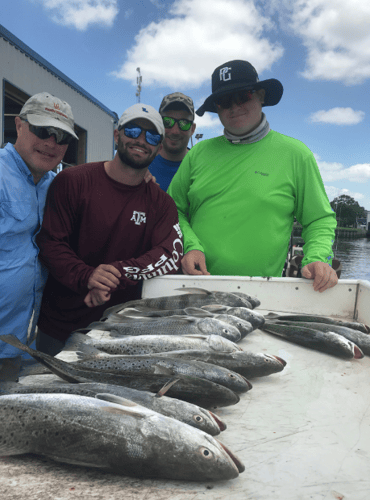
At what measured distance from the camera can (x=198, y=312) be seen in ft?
8.25

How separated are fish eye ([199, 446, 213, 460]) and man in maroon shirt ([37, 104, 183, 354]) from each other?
1.82 m

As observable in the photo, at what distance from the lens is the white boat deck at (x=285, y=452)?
108 centimetres

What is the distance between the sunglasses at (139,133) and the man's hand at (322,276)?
170cm

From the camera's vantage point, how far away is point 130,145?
3.10 metres

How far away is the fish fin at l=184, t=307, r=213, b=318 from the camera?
2.45 meters

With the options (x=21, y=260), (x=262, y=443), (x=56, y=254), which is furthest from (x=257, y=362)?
(x=21, y=260)

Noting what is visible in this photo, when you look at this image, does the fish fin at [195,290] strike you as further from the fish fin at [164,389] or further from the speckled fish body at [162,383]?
the fish fin at [164,389]

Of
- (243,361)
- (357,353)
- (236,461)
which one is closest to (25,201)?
(243,361)

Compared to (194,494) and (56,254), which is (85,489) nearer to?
(194,494)

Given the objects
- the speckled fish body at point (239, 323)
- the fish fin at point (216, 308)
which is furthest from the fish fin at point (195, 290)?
the speckled fish body at point (239, 323)

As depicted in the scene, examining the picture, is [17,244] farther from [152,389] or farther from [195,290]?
[152,389]

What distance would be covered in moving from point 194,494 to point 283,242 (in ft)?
8.43

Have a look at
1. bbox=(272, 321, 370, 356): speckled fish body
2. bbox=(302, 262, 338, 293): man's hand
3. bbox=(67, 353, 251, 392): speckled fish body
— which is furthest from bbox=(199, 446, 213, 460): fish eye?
bbox=(302, 262, 338, 293): man's hand

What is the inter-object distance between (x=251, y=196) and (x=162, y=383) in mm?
2135
